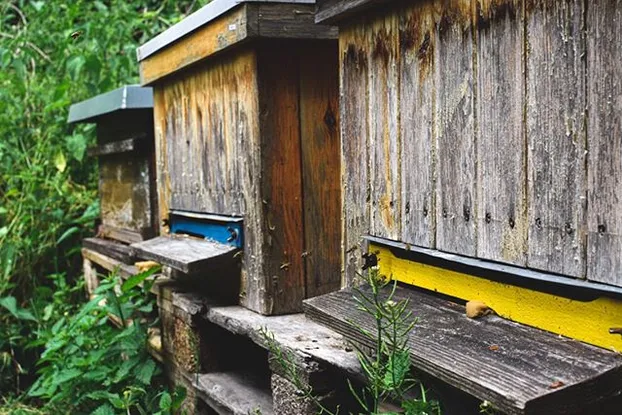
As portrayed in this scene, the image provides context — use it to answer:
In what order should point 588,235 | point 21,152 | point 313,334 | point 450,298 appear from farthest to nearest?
point 21,152, point 313,334, point 450,298, point 588,235

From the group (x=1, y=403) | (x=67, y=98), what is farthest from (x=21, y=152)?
(x=1, y=403)

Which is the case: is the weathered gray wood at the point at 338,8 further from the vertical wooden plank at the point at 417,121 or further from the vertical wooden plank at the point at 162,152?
the vertical wooden plank at the point at 162,152

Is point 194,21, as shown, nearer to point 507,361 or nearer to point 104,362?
point 104,362

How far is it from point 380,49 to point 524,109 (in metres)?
0.65

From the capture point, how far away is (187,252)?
3.32 meters

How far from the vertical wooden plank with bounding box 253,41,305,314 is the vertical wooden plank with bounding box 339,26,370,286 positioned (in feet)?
1.94

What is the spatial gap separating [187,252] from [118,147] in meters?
1.70

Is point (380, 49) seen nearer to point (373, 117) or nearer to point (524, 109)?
point (373, 117)

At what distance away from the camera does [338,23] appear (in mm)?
2414

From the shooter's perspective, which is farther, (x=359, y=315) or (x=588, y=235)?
(x=359, y=315)

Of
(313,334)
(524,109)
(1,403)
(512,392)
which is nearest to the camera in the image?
(512,392)

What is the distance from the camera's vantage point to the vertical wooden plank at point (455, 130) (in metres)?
1.85

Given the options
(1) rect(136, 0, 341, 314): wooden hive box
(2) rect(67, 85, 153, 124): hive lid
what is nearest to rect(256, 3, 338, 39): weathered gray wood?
(1) rect(136, 0, 341, 314): wooden hive box

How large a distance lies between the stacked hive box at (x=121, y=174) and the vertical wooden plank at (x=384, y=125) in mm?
2337
